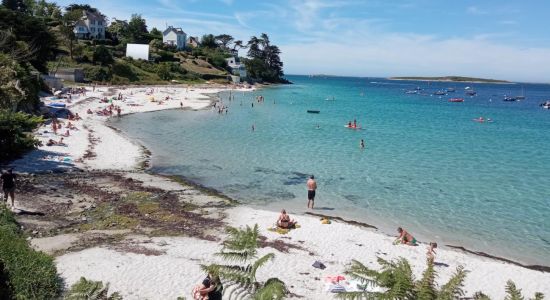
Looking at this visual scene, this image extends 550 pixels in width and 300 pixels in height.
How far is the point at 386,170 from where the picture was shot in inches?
1235

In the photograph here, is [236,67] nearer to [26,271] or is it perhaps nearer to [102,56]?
[102,56]

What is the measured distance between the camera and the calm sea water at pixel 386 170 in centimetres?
2089

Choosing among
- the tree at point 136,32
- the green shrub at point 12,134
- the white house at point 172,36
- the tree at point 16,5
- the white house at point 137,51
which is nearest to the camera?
the green shrub at point 12,134

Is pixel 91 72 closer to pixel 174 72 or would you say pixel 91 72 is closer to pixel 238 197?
pixel 174 72

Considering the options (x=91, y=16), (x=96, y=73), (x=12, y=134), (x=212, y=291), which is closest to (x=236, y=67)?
(x=91, y=16)

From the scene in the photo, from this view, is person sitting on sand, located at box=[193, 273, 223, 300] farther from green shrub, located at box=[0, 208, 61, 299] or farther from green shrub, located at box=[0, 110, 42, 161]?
green shrub, located at box=[0, 110, 42, 161]

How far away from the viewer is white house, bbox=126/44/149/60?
339 ft

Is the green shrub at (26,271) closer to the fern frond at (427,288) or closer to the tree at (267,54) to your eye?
the fern frond at (427,288)

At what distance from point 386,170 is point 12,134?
23.2m

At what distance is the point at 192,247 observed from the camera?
1538 centimetres

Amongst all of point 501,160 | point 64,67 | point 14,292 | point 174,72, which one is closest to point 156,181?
point 14,292

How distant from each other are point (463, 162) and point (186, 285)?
2939 cm

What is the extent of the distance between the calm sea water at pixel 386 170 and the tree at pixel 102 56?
37078 mm

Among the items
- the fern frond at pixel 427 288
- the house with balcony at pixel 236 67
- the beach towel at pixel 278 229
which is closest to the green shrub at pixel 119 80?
the house with balcony at pixel 236 67
